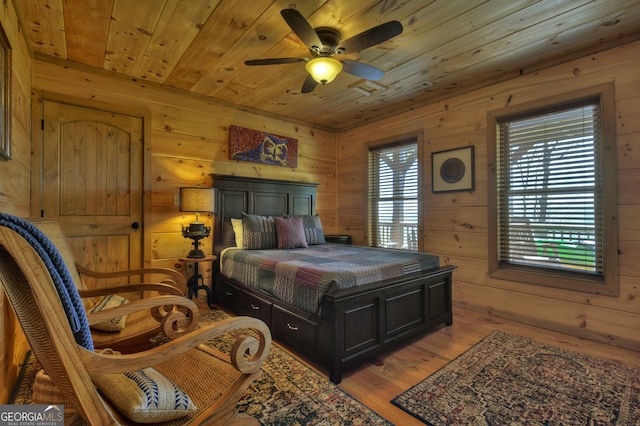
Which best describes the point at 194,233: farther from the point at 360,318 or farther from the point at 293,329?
the point at 360,318

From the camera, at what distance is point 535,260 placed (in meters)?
2.97

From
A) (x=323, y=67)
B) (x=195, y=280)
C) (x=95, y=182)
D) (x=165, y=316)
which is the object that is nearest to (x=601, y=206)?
(x=323, y=67)

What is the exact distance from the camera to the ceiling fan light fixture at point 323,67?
2340mm

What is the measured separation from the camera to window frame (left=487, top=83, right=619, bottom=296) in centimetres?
250

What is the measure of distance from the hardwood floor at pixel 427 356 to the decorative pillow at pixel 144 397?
1155 mm

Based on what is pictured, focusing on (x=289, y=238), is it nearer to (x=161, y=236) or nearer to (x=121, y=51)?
(x=161, y=236)

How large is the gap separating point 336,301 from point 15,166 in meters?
2.46

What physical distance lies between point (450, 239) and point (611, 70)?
6.84 ft

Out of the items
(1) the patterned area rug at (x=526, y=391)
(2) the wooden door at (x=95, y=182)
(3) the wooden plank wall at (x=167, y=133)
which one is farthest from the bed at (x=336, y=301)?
(2) the wooden door at (x=95, y=182)

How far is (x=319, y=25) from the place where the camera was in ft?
7.48

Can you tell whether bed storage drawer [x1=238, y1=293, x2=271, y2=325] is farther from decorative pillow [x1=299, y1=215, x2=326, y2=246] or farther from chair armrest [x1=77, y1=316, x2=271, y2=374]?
chair armrest [x1=77, y1=316, x2=271, y2=374]

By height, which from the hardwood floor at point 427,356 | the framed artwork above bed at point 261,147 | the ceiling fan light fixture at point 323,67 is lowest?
the hardwood floor at point 427,356

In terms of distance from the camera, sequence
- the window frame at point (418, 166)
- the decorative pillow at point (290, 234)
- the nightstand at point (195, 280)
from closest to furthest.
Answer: the nightstand at point (195, 280) < the decorative pillow at point (290, 234) < the window frame at point (418, 166)

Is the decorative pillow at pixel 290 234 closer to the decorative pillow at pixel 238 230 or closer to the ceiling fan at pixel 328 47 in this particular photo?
the decorative pillow at pixel 238 230
